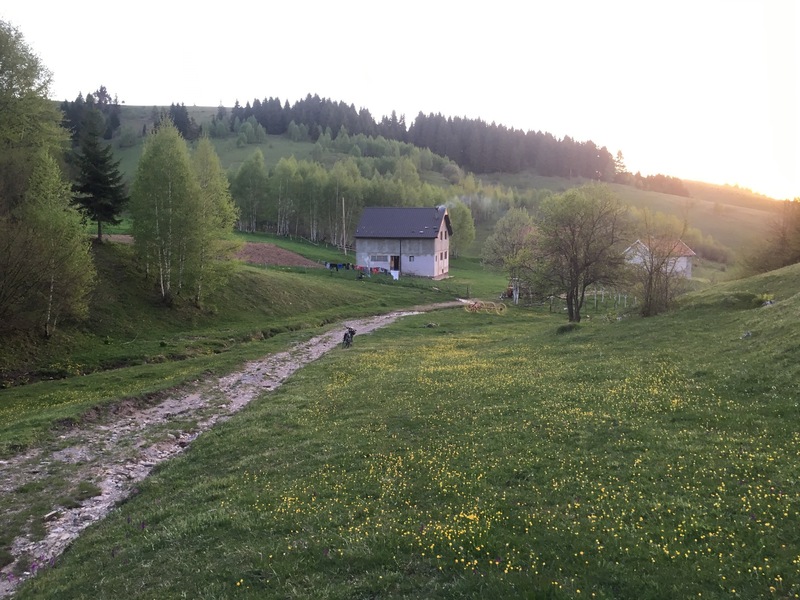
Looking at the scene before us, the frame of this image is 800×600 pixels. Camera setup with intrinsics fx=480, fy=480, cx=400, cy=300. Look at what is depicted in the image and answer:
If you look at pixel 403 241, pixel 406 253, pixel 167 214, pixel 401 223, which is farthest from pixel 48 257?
pixel 401 223

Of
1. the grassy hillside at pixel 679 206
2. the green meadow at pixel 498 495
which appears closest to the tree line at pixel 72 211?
the green meadow at pixel 498 495

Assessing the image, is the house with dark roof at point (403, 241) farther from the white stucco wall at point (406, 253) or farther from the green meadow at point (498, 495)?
the green meadow at point (498, 495)

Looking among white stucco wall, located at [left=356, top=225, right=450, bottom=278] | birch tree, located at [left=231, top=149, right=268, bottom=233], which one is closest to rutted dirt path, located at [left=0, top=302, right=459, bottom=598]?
white stucco wall, located at [left=356, top=225, right=450, bottom=278]

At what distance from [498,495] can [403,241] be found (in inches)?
3015

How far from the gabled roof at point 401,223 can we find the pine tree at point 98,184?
42563 mm

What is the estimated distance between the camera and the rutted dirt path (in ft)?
39.7

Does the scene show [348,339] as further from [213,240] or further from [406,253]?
[406,253]

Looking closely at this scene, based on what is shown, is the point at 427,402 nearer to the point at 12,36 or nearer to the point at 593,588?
the point at 593,588

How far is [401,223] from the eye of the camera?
87562 millimetres

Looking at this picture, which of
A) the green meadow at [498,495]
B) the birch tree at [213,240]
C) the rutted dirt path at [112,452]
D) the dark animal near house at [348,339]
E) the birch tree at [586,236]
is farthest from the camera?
the birch tree at [213,240]

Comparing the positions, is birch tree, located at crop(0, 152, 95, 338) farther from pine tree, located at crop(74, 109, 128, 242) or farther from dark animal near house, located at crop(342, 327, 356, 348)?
dark animal near house, located at crop(342, 327, 356, 348)

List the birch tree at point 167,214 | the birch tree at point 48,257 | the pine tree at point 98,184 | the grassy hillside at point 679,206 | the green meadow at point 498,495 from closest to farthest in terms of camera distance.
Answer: the green meadow at point 498,495, the birch tree at point 48,257, the birch tree at point 167,214, the pine tree at point 98,184, the grassy hillside at point 679,206

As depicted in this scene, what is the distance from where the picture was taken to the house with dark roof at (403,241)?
8525 centimetres

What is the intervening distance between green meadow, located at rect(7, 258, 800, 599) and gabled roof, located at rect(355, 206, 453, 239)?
65761 millimetres
